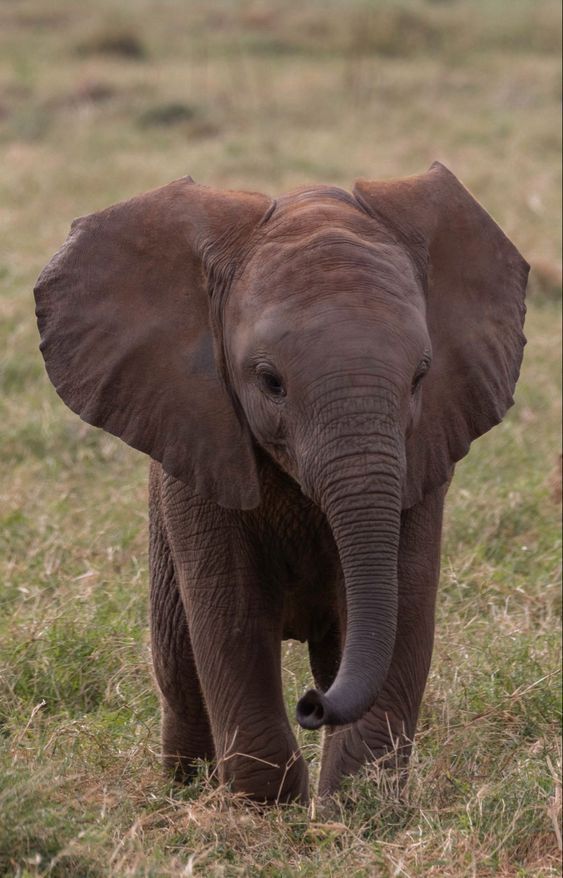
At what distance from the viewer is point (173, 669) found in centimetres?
448

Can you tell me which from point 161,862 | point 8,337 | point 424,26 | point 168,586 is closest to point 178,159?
point 8,337

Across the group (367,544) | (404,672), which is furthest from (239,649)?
(367,544)

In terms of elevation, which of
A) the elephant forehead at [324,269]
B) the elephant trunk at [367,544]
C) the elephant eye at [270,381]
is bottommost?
the elephant trunk at [367,544]

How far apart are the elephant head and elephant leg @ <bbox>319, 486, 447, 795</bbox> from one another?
0.15m

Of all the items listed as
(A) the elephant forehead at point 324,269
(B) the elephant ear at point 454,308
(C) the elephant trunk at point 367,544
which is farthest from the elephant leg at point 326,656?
(A) the elephant forehead at point 324,269

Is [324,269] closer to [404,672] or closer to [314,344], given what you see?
[314,344]

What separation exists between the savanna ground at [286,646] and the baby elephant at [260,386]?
0.26 meters

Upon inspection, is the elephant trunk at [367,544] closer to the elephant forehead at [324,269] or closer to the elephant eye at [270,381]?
the elephant eye at [270,381]

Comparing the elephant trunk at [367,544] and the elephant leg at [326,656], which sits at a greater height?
the elephant trunk at [367,544]

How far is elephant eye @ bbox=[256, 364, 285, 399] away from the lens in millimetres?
3516

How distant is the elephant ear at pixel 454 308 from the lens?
3.84 metres

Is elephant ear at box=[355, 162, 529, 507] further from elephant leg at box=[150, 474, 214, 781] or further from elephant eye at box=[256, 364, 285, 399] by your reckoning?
elephant leg at box=[150, 474, 214, 781]

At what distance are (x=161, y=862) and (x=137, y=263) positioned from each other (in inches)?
54.2

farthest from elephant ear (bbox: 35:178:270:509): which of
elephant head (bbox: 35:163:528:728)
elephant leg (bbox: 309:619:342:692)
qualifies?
elephant leg (bbox: 309:619:342:692)
